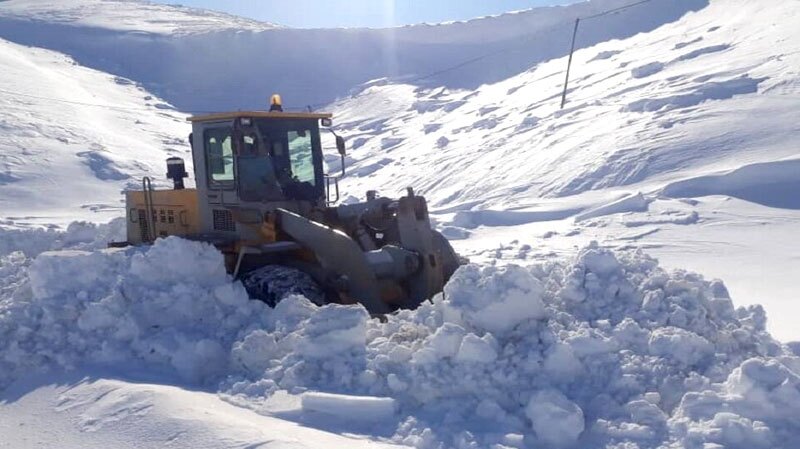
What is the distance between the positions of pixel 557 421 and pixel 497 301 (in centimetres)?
100

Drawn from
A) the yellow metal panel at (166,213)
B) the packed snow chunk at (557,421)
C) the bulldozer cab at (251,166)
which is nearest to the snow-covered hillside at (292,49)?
the yellow metal panel at (166,213)

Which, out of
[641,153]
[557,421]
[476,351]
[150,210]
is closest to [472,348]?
[476,351]

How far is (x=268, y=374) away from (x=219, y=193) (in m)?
3.01

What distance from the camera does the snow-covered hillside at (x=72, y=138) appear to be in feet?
68.5

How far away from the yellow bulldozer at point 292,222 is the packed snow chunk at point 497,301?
181cm

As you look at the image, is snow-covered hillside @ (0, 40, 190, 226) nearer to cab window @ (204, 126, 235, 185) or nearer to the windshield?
cab window @ (204, 126, 235, 185)

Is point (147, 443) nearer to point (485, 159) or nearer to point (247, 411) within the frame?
point (247, 411)

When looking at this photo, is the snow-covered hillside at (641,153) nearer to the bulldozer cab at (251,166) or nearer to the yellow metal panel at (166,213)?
the bulldozer cab at (251,166)

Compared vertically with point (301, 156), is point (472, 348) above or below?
below

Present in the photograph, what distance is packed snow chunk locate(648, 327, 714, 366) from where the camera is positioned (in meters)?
5.18

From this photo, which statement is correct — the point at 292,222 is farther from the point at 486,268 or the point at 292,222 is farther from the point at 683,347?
the point at 683,347

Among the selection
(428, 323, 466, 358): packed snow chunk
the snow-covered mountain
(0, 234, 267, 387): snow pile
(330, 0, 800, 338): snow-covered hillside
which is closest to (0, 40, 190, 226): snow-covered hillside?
the snow-covered mountain

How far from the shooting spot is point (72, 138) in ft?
84.3

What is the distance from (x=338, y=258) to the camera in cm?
756
